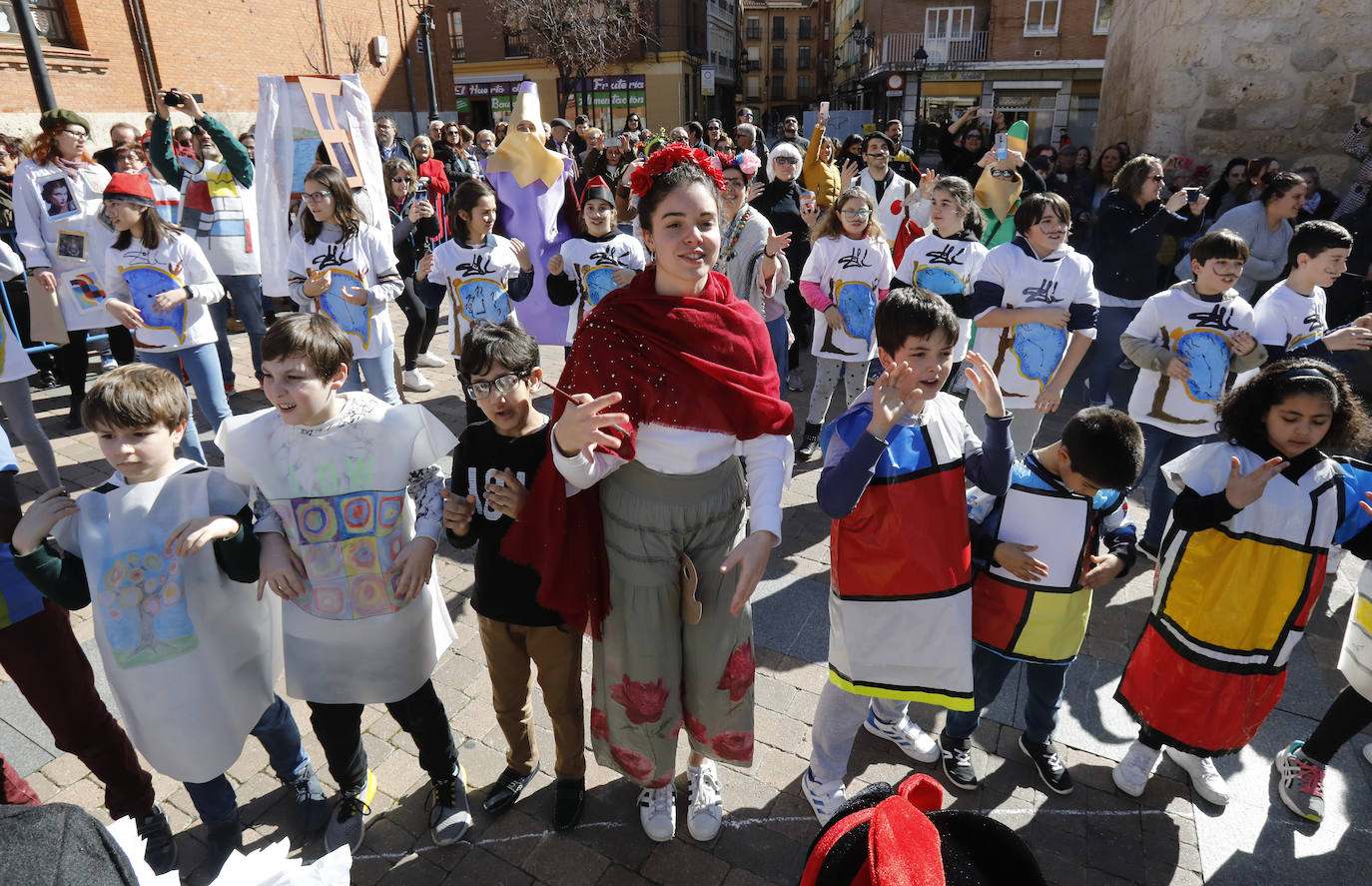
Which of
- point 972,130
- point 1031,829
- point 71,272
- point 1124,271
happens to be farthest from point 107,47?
point 1031,829

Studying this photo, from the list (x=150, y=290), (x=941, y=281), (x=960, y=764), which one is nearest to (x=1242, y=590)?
(x=960, y=764)

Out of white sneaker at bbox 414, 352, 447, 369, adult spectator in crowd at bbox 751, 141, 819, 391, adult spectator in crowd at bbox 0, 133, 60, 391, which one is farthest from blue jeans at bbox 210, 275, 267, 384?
adult spectator in crowd at bbox 751, 141, 819, 391

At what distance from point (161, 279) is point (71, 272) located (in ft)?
5.24

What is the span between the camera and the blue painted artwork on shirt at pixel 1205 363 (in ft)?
12.1

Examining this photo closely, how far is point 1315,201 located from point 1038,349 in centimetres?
492

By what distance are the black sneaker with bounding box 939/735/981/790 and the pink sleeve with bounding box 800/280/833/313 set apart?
9.79 feet

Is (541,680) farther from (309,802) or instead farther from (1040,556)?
(1040,556)

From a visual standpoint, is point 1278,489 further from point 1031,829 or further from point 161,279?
point 161,279

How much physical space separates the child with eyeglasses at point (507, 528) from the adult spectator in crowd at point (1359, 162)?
7.68 metres

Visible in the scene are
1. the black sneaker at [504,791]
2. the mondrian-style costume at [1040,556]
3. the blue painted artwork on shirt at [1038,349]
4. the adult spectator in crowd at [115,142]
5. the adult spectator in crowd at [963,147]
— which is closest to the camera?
the mondrian-style costume at [1040,556]

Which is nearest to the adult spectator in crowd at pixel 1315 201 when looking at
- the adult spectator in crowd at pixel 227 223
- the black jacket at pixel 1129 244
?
the black jacket at pixel 1129 244

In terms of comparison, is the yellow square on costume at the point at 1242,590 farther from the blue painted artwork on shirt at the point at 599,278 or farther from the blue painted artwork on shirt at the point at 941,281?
the blue painted artwork on shirt at the point at 599,278

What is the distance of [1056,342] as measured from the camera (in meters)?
4.09

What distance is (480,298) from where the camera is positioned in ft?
15.7
